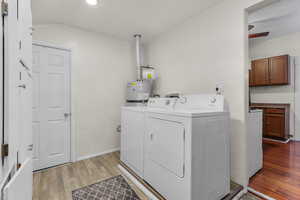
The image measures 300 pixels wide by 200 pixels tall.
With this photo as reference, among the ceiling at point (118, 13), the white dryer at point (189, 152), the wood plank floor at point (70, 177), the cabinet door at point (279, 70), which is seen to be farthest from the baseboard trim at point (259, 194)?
the cabinet door at point (279, 70)

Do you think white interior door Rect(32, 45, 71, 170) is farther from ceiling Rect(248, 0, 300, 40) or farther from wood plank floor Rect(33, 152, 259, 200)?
ceiling Rect(248, 0, 300, 40)

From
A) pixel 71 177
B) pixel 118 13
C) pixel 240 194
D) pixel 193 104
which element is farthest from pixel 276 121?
pixel 71 177

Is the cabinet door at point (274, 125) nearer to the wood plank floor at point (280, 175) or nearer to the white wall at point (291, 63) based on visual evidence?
the white wall at point (291, 63)

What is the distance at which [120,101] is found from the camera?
10.7 feet

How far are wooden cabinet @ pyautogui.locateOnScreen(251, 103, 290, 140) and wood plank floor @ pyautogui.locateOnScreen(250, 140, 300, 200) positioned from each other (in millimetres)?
624

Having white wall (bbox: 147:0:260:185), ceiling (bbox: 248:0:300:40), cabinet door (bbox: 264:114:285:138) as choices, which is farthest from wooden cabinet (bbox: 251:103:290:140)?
white wall (bbox: 147:0:260:185)

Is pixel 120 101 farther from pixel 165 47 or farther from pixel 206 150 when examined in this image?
pixel 206 150

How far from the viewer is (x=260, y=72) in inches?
162

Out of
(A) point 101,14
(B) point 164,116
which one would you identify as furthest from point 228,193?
(A) point 101,14

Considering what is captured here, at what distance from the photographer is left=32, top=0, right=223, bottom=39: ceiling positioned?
82.0 inches

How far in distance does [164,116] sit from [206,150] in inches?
21.8

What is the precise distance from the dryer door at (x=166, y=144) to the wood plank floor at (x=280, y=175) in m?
1.26

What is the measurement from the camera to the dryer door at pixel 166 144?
4.51 feet

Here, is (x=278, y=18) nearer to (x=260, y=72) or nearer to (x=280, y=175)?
(x=260, y=72)
